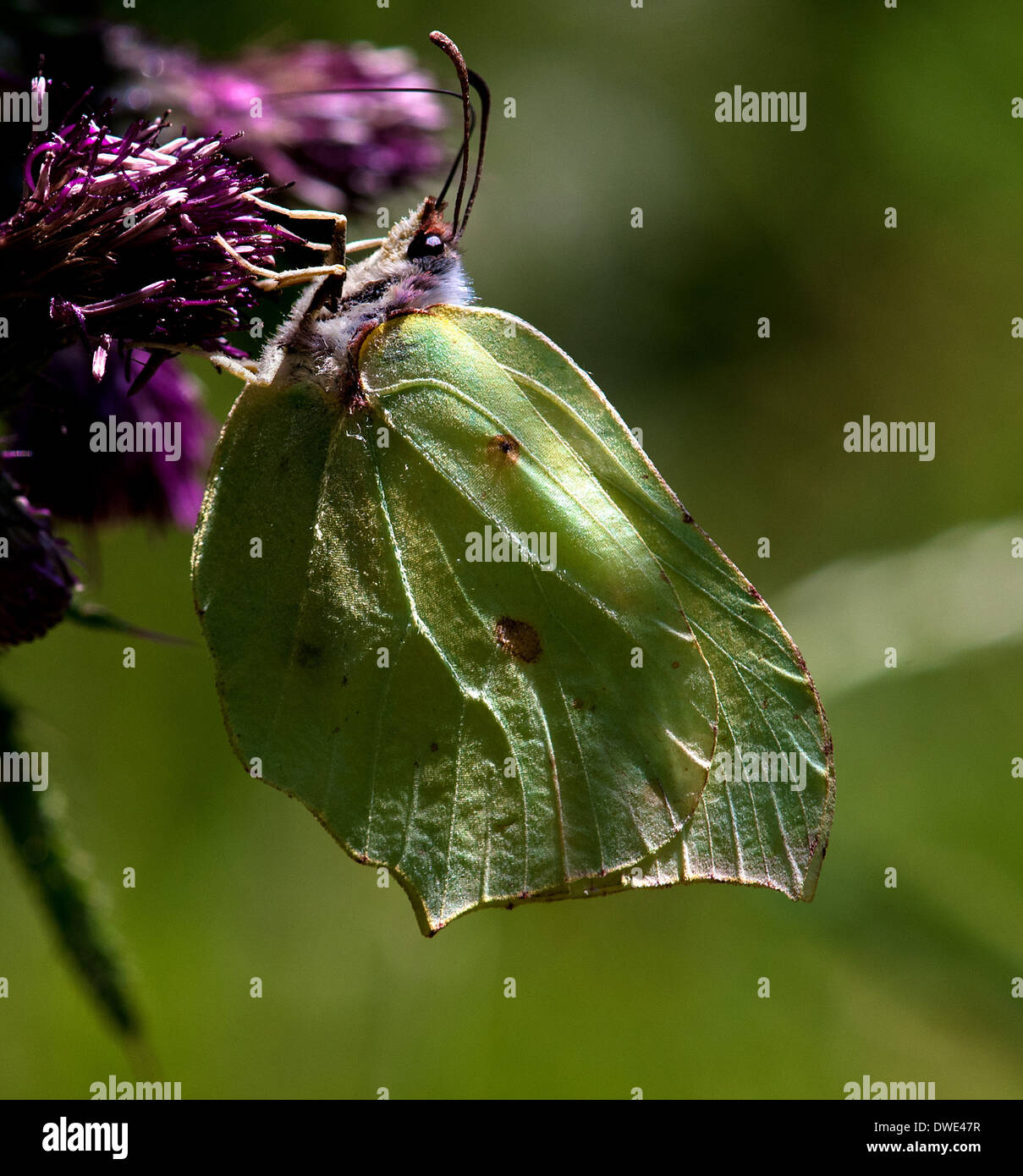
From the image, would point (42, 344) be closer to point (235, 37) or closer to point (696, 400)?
point (235, 37)

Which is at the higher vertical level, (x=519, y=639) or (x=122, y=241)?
(x=122, y=241)

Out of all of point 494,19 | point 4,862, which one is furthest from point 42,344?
point 494,19

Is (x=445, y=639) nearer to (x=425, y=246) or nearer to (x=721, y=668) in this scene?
(x=721, y=668)

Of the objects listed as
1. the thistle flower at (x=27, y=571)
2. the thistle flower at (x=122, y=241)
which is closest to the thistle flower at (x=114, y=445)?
the thistle flower at (x=27, y=571)

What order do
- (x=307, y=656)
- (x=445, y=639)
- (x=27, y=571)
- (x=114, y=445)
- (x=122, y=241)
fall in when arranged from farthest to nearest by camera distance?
(x=114, y=445)
(x=445, y=639)
(x=307, y=656)
(x=27, y=571)
(x=122, y=241)

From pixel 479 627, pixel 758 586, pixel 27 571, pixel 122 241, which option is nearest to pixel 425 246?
pixel 122 241

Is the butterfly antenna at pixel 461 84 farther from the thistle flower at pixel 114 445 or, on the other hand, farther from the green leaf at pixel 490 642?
→ the thistle flower at pixel 114 445
